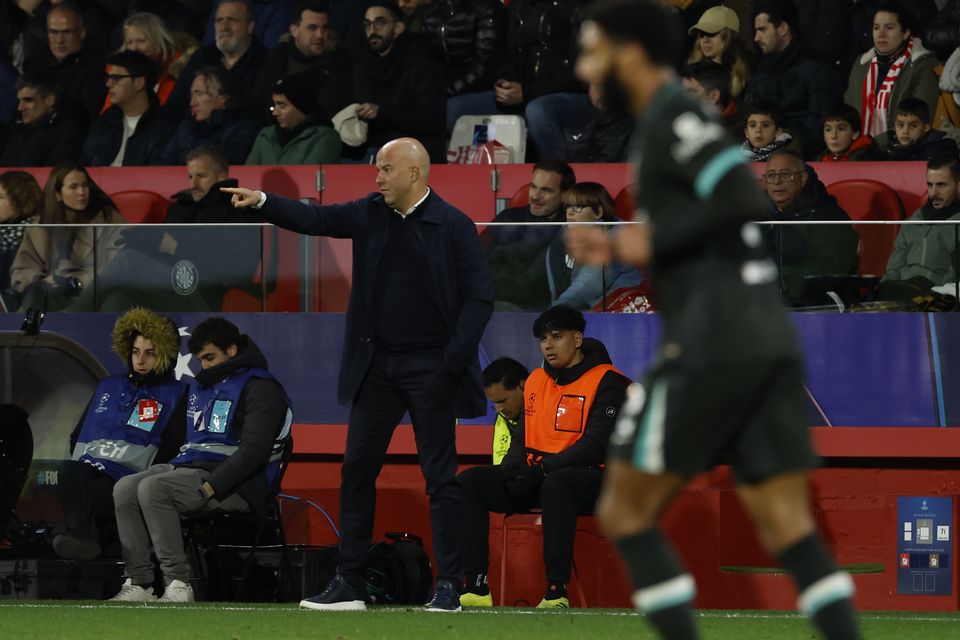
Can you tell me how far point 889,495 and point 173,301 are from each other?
14.2ft

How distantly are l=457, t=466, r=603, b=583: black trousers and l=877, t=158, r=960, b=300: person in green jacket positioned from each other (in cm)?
215

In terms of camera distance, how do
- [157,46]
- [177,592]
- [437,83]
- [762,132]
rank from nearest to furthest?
[177,592] < [762,132] < [437,83] < [157,46]

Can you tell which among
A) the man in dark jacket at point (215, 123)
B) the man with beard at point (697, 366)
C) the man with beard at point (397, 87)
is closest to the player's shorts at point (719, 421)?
the man with beard at point (697, 366)

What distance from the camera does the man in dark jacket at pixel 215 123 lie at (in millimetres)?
12812

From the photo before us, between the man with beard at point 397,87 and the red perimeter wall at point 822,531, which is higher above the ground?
the man with beard at point 397,87

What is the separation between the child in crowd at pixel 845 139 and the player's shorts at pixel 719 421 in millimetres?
7872

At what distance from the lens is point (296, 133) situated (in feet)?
41.2

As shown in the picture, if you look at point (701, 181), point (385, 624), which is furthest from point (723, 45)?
point (701, 181)

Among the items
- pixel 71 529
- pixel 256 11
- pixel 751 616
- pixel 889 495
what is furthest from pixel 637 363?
pixel 256 11

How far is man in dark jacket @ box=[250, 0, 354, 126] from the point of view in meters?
12.8

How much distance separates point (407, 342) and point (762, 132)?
4179 mm

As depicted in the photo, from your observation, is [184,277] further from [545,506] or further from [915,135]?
[915,135]

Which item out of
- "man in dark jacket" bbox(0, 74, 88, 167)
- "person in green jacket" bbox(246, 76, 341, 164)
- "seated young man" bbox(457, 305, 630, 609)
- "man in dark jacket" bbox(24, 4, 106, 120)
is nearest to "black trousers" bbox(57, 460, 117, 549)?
"seated young man" bbox(457, 305, 630, 609)

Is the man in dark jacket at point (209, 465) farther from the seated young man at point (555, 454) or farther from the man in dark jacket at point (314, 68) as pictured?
the man in dark jacket at point (314, 68)
